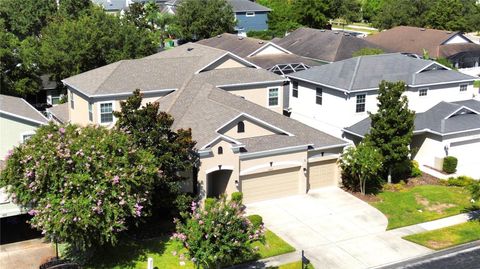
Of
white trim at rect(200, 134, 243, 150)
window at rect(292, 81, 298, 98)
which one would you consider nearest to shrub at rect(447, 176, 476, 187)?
window at rect(292, 81, 298, 98)

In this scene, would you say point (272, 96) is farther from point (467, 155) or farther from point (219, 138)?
point (467, 155)

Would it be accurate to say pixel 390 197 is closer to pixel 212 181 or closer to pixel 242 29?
pixel 212 181

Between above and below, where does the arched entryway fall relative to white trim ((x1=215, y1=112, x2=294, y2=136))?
below

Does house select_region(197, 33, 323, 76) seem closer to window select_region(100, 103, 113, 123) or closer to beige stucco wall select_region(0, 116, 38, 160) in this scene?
window select_region(100, 103, 113, 123)

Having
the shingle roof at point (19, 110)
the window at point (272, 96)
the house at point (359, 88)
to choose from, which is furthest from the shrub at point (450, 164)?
the shingle roof at point (19, 110)

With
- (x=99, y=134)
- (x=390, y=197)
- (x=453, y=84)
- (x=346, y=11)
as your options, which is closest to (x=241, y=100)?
(x=390, y=197)

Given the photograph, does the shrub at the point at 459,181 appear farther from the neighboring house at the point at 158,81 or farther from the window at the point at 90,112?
the window at the point at 90,112

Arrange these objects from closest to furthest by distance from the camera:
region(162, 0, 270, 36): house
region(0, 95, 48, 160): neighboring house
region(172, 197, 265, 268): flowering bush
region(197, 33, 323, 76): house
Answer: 1. region(172, 197, 265, 268): flowering bush
2. region(0, 95, 48, 160): neighboring house
3. region(197, 33, 323, 76): house
4. region(162, 0, 270, 36): house
